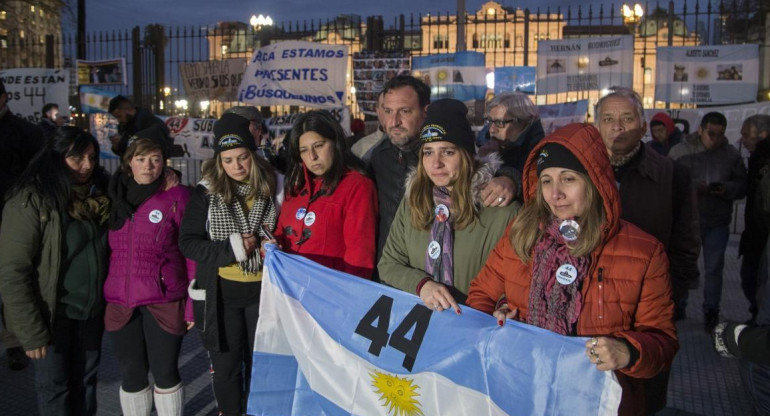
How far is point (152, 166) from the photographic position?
3604 mm

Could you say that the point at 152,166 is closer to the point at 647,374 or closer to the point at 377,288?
the point at 377,288

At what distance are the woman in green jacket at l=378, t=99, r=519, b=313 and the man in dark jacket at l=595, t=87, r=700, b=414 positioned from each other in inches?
28.5

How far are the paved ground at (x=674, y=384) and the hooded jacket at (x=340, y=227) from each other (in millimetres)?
1646

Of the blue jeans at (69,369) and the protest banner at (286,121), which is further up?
the protest banner at (286,121)

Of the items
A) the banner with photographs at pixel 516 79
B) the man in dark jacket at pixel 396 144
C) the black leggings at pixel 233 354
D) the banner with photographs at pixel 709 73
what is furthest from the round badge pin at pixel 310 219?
the banner with photographs at pixel 516 79

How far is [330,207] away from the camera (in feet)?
11.1

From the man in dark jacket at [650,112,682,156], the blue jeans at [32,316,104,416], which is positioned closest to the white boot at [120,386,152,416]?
the blue jeans at [32,316,104,416]

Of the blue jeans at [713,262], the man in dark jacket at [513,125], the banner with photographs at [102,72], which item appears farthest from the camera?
the banner with photographs at [102,72]

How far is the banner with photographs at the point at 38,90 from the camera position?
41.6 feet

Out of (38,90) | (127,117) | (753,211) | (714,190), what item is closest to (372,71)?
(127,117)

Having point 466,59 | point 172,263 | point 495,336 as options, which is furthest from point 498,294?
point 466,59

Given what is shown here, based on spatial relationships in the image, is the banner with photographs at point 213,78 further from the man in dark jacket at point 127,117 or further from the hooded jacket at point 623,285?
the hooded jacket at point 623,285

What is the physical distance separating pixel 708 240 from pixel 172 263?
528 cm

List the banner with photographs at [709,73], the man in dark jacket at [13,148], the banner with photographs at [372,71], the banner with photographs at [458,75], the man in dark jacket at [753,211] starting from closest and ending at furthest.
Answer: the man in dark jacket at [13,148] → the man in dark jacket at [753,211] → the banner with photographs at [709,73] → the banner with photographs at [458,75] → the banner with photographs at [372,71]
